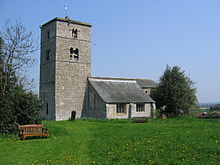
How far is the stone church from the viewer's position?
33.9 metres

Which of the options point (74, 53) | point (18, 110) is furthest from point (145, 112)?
point (18, 110)

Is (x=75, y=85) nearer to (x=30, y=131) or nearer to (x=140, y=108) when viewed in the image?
(x=140, y=108)

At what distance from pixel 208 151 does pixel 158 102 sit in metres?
31.4

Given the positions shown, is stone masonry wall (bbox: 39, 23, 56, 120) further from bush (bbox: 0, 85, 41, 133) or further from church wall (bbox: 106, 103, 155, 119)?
bush (bbox: 0, 85, 41, 133)

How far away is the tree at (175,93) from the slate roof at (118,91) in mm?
3760

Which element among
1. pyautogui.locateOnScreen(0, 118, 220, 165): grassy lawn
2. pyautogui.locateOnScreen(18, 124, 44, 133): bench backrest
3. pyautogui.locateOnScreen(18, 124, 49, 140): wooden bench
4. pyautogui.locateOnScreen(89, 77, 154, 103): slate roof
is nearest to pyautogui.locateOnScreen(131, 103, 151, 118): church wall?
pyautogui.locateOnScreen(89, 77, 154, 103): slate roof

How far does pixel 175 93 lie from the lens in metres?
38.5

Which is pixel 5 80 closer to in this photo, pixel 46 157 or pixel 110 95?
pixel 46 157

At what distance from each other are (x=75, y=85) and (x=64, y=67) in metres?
2.91

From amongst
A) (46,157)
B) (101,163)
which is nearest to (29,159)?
(46,157)

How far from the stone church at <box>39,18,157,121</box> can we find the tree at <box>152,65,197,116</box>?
376cm

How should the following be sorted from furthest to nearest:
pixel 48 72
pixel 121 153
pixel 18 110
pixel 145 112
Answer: pixel 145 112 → pixel 48 72 → pixel 18 110 → pixel 121 153

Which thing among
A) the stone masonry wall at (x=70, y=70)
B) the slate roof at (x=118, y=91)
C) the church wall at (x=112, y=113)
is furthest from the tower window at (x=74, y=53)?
the church wall at (x=112, y=113)

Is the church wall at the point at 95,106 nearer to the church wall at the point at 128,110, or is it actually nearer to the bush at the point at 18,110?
the church wall at the point at 128,110
